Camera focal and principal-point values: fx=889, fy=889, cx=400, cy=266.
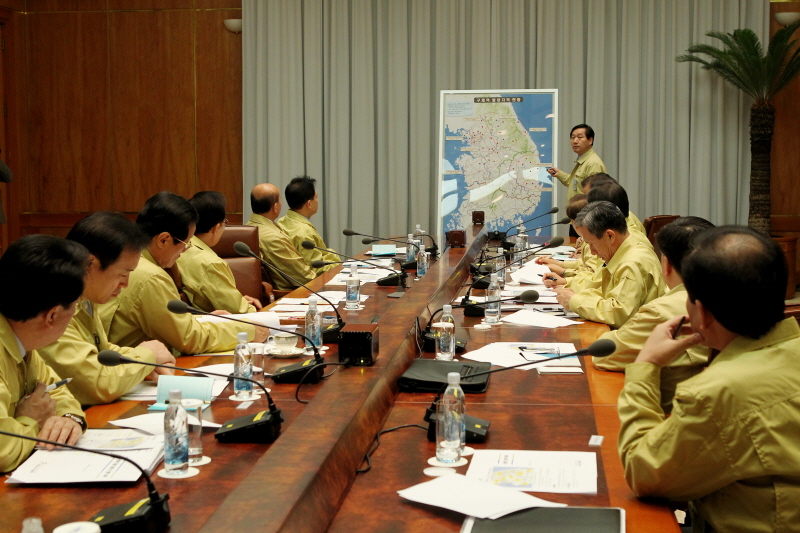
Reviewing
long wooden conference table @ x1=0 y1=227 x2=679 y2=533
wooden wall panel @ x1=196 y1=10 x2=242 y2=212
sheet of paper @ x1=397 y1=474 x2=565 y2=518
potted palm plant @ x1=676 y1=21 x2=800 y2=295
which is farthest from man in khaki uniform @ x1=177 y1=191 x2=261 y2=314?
potted palm plant @ x1=676 y1=21 x2=800 y2=295

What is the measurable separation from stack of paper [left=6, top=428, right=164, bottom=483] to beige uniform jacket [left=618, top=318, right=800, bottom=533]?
100 centimetres

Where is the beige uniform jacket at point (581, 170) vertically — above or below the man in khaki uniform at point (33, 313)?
above

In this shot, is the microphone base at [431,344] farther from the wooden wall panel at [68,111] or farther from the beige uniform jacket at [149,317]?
the wooden wall panel at [68,111]

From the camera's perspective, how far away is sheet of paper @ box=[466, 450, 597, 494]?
69.1 inches

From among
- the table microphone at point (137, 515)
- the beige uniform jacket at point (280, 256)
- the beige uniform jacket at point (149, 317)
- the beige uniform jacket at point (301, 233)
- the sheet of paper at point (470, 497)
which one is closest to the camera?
the table microphone at point (137, 515)

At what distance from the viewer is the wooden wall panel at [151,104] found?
8.80 m

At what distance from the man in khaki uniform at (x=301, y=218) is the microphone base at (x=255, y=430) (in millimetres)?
3973

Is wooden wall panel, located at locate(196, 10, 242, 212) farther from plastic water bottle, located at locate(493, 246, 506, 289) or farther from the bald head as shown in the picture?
plastic water bottle, located at locate(493, 246, 506, 289)

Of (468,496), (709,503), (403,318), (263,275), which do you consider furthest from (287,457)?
(263,275)

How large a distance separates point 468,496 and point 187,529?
517 millimetres

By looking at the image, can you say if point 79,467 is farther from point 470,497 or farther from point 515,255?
point 515,255

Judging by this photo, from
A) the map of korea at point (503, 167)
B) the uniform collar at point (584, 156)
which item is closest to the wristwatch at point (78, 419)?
the map of korea at point (503, 167)

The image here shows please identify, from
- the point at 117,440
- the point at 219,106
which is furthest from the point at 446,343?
the point at 219,106

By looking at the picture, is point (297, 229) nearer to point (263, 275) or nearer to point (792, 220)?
point (263, 275)
